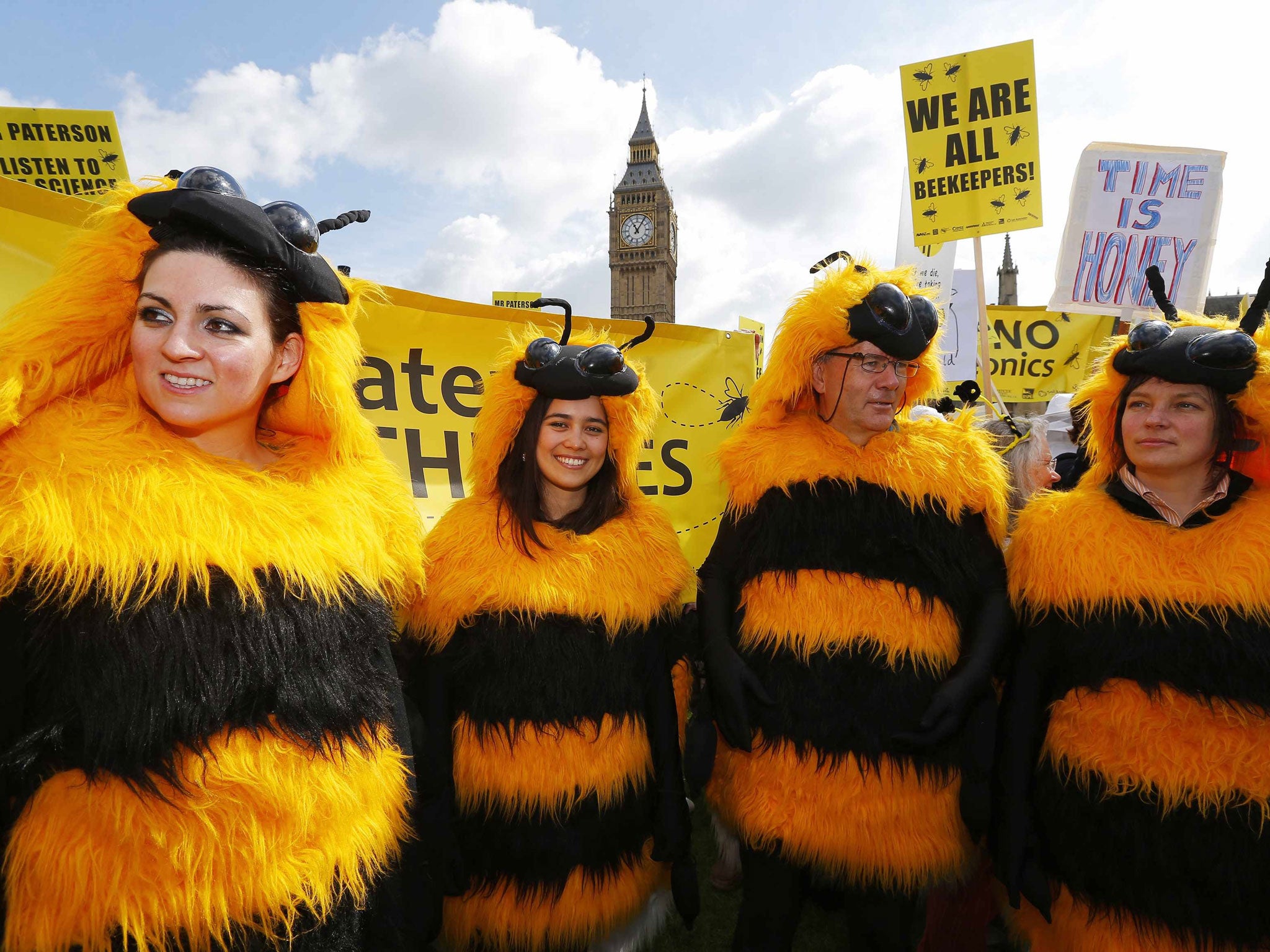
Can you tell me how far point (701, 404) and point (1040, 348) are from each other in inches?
183

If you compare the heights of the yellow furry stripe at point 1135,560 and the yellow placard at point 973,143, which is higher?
the yellow placard at point 973,143

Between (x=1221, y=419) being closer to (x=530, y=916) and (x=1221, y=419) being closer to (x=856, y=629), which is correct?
(x=856, y=629)

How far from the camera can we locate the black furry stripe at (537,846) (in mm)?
1898

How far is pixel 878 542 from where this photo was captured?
6.77 feet

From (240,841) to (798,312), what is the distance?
2.13 meters

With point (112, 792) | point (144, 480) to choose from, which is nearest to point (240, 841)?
point (112, 792)

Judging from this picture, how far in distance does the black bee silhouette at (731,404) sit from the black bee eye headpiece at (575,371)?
2.38 m

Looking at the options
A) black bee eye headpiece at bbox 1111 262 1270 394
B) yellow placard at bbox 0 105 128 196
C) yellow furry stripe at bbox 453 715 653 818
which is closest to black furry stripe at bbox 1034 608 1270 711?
black bee eye headpiece at bbox 1111 262 1270 394

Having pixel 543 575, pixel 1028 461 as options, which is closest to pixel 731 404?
pixel 1028 461

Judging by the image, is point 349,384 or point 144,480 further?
point 349,384

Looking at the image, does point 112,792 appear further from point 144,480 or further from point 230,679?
point 144,480

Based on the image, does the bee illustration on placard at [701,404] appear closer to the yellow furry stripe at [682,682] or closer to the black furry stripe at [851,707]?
the yellow furry stripe at [682,682]

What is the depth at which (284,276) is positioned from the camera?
1482mm

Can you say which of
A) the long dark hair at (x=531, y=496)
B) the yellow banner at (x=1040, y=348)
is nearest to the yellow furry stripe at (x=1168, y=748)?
the long dark hair at (x=531, y=496)
